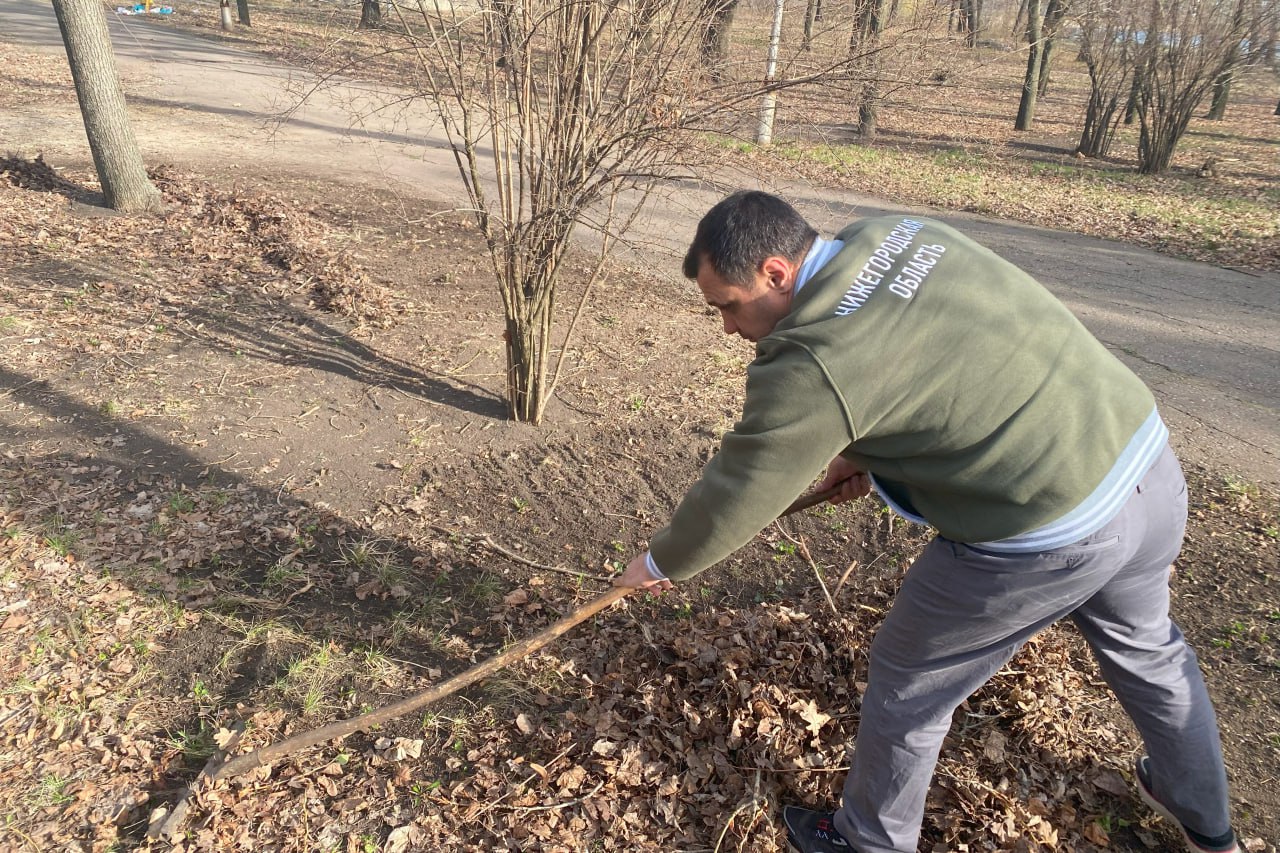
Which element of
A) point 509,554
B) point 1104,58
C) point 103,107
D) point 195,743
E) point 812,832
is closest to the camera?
point 812,832

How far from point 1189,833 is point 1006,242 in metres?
8.19

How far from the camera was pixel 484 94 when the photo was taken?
4.03 meters

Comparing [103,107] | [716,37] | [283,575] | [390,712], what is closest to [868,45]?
[716,37]

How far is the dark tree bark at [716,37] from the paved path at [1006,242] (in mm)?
968

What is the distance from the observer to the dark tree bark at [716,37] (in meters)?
3.81

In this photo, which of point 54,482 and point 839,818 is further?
point 54,482

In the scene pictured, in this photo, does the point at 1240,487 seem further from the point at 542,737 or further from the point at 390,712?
the point at 390,712

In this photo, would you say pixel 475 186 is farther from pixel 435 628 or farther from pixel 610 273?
pixel 610 273

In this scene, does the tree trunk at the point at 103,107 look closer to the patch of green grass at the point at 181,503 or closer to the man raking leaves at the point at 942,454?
the patch of green grass at the point at 181,503

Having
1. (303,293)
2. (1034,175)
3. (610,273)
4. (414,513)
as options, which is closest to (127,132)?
(303,293)

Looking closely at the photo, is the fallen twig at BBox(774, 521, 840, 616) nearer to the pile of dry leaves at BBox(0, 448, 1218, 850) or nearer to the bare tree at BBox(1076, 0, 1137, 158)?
the pile of dry leaves at BBox(0, 448, 1218, 850)

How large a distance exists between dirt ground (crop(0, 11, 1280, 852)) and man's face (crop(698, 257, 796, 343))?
1.45 m

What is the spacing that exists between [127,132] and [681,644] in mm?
7674

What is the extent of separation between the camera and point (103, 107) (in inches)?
294
